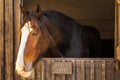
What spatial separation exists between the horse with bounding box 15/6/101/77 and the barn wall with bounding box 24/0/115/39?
1665 millimetres

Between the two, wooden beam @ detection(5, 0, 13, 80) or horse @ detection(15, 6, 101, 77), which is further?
wooden beam @ detection(5, 0, 13, 80)

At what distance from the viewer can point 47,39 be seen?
11.4 ft

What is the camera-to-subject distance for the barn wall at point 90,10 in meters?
5.91

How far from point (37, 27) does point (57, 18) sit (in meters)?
0.48

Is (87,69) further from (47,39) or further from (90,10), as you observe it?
(90,10)

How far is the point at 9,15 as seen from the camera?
Result: 11.6 feet

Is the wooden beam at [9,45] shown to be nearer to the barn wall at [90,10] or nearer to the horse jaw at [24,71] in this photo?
the horse jaw at [24,71]

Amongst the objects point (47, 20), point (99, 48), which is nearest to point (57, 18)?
point (47, 20)

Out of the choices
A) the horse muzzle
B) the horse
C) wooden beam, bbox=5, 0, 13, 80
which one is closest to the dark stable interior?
the horse

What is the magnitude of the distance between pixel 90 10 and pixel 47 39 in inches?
110

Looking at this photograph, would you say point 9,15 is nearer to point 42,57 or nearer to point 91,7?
point 42,57

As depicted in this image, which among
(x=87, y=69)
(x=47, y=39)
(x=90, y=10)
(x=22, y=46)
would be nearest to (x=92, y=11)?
(x=90, y=10)

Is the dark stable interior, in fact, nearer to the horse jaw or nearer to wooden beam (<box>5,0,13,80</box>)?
wooden beam (<box>5,0,13,80</box>)

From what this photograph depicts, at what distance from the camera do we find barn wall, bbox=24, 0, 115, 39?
19.4 feet
